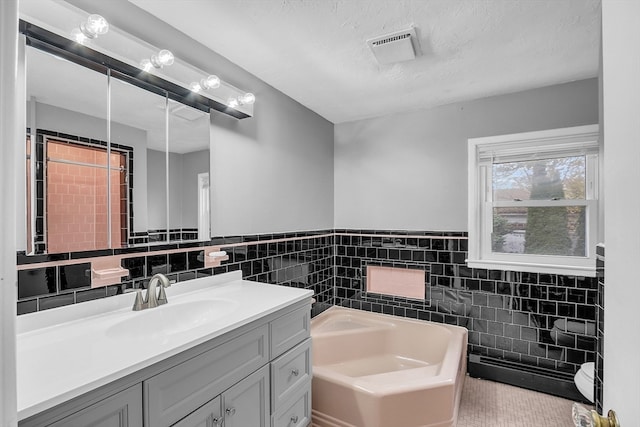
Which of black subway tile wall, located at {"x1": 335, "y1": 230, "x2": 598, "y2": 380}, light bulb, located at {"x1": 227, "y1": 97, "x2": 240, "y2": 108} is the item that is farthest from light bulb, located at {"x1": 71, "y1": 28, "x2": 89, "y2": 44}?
black subway tile wall, located at {"x1": 335, "y1": 230, "x2": 598, "y2": 380}

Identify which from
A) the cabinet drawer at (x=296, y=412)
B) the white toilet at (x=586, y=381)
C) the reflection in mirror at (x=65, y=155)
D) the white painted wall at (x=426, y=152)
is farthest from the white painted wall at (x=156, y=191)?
the white toilet at (x=586, y=381)

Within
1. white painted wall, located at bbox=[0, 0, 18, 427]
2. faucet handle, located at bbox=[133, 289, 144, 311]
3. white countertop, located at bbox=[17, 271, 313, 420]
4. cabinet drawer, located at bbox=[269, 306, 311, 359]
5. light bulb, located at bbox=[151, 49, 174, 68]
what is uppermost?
light bulb, located at bbox=[151, 49, 174, 68]

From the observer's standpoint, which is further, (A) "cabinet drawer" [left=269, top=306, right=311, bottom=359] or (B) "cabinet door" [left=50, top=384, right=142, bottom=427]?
(A) "cabinet drawer" [left=269, top=306, right=311, bottom=359]

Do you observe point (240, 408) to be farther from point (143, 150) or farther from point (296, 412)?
point (143, 150)

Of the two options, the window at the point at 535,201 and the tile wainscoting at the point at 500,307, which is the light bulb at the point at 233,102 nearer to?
the tile wainscoting at the point at 500,307

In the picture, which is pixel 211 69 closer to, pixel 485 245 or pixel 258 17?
pixel 258 17

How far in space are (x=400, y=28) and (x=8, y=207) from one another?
6.27ft

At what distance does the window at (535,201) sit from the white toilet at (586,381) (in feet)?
2.20

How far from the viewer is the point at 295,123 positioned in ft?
9.18

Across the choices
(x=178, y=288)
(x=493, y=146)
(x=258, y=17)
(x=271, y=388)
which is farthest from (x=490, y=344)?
(x=258, y=17)

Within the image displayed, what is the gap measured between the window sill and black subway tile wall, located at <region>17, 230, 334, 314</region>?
138 cm

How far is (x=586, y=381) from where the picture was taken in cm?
200

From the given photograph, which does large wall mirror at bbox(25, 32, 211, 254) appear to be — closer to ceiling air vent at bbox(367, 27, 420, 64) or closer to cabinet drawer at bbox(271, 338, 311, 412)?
cabinet drawer at bbox(271, 338, 311, 412)

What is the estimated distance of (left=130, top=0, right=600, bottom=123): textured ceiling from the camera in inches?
62.8
